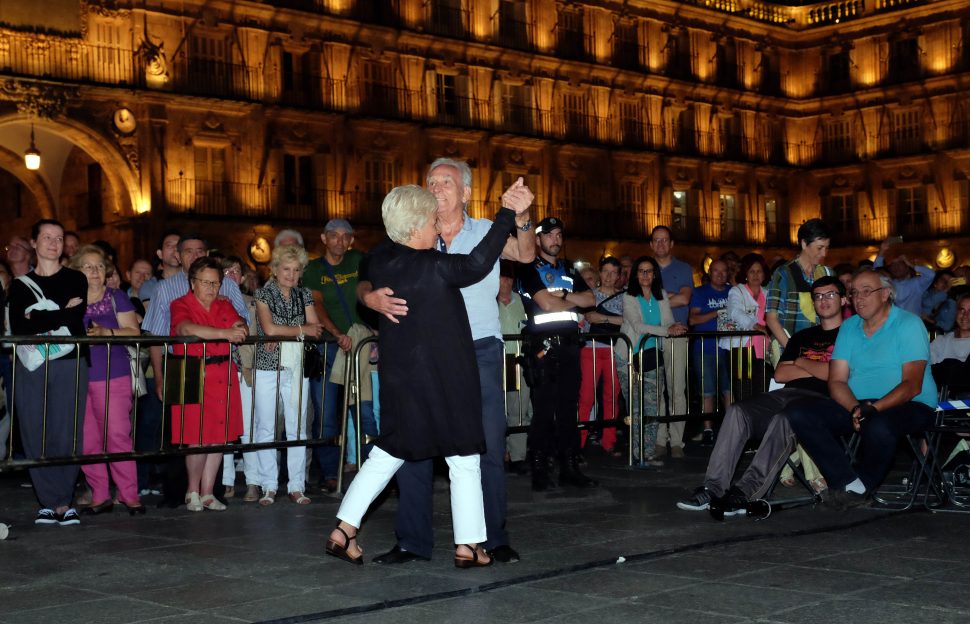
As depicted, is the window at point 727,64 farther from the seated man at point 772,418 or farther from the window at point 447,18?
the seated man at point 772,418

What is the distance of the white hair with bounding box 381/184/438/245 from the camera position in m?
6.15

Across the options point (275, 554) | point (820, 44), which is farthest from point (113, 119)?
point (820, 44)

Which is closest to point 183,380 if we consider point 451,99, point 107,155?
point 107,155

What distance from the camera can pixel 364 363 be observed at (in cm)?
982

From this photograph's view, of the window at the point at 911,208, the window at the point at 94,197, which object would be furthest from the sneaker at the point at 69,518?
the window at the point at 911,208

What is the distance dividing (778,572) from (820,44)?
4635 cm

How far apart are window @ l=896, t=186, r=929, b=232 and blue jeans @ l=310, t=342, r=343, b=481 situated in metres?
40.1

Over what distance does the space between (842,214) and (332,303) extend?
41.1 metres

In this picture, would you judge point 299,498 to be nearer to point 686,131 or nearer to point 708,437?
point 708,437

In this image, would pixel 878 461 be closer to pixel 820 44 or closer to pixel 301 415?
pixel 301 415

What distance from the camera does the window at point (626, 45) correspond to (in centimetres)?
4291

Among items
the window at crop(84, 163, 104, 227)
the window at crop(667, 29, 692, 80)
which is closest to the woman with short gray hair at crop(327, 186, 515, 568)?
the window at crop(84, 163, 104, 227)

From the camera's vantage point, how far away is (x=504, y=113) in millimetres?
39594

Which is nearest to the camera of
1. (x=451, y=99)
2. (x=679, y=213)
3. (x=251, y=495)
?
(x=251, y=495)
